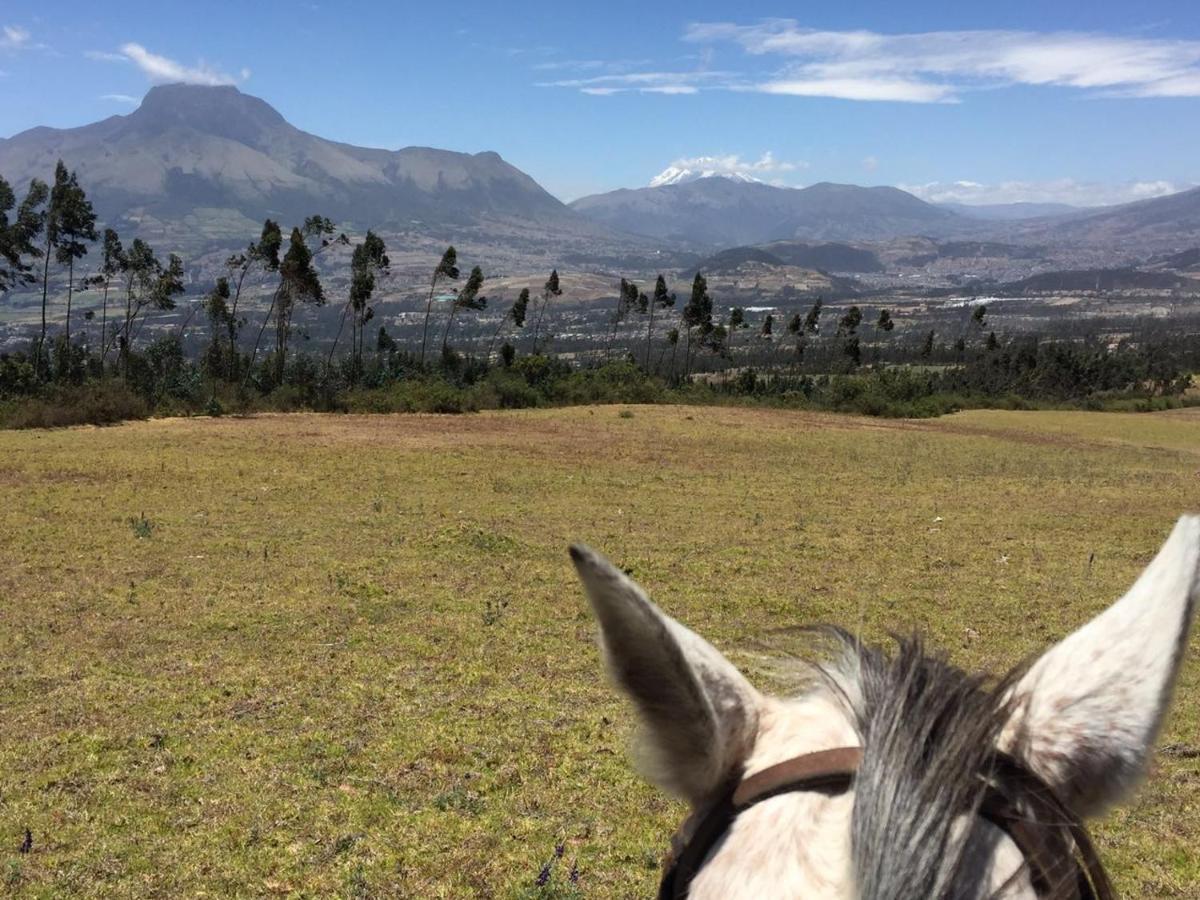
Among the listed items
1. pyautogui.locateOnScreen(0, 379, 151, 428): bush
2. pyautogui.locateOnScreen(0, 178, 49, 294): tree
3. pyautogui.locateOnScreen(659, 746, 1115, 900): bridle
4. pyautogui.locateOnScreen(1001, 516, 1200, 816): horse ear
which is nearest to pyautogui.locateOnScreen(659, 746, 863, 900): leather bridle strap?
pyautogui.locateOnScreen(659, 746, 1115, 900): bridle

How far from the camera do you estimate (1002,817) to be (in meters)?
0.92

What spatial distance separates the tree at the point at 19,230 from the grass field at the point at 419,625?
9765mm

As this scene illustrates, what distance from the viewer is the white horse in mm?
882

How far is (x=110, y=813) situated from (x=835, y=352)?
Answer: 3840 inches

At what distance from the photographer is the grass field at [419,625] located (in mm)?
3826

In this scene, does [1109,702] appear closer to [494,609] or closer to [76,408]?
[494,609]

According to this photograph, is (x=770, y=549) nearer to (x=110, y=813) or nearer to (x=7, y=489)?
(x=110, y=813)

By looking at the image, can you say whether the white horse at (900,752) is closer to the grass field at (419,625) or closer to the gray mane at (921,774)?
the gray mane at (921,774)

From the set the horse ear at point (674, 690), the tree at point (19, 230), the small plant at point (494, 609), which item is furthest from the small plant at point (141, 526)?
the tree at point (19, 230)

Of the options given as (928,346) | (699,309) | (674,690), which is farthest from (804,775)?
(928,346)

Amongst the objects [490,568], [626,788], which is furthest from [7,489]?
[626,788]

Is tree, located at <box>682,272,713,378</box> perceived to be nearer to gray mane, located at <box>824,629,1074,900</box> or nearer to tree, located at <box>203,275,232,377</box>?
tree, located at <box>203,275,232,377</box>

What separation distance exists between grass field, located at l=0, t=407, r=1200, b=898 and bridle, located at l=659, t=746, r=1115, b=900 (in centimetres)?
25

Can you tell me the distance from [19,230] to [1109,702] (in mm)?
30508
